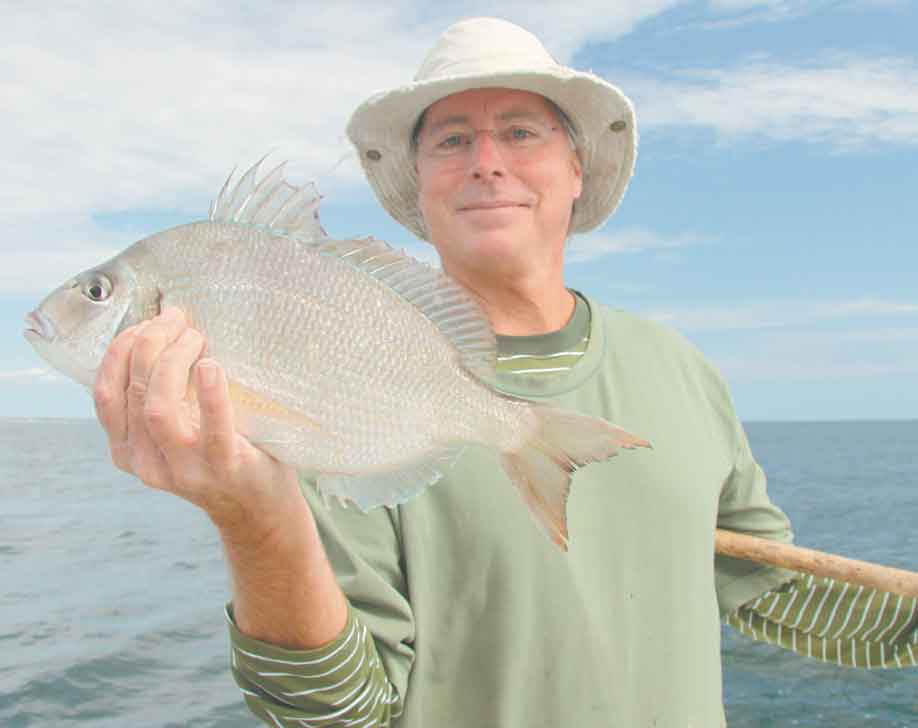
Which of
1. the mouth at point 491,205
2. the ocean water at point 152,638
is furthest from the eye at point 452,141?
the ocean water at point 152,638

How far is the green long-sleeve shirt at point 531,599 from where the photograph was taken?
212 cm

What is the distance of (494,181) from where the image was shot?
2.59m

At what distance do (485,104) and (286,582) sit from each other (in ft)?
5.38

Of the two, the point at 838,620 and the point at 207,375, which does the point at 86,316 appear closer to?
the point at 207,375

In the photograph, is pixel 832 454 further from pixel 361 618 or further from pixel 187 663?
pixel 361 618

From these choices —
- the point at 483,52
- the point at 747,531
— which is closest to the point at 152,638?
the point at 747,531

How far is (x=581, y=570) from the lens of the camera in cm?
236

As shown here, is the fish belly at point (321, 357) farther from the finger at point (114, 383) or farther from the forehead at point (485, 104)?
→ the forehead at point (485, 104)

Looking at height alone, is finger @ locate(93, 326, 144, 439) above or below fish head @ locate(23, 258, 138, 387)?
below

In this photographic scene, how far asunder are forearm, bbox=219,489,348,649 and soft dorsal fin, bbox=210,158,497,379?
1.66ft

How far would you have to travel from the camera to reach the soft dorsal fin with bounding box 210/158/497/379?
6.04 ft

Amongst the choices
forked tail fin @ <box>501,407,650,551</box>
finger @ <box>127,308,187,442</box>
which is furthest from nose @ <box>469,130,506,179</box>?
finger @ <box>127,308,187,442</box>

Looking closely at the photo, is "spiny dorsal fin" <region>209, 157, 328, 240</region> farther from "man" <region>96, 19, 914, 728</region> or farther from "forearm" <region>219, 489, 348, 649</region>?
"forearm" <region>219, 489, 348, 649</region>

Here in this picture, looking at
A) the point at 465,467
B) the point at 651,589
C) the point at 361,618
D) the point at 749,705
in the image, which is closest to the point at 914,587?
the point at 651,589
